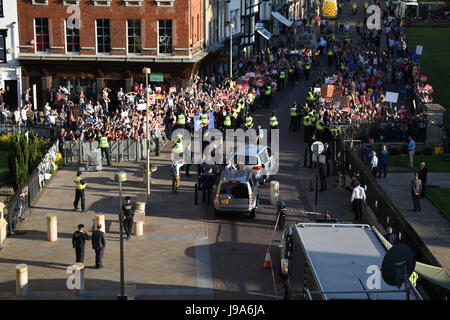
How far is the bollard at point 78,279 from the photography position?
66.8ft

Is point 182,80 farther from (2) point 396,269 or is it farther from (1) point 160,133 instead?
(2) point 396,269

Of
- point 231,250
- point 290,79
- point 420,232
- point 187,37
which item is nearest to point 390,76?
point 290,79

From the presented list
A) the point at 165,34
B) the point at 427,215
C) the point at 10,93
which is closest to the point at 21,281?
the point at 427,215

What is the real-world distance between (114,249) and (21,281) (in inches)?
176

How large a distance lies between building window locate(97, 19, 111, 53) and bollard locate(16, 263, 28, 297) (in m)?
30.1

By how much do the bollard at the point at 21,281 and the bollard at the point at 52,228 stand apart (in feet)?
14.8

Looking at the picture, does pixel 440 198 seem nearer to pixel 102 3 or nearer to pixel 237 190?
pixel 237 190

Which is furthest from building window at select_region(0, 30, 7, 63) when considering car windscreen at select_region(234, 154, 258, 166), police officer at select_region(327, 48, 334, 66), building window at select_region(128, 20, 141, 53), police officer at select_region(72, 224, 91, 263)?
police officer at select_region(72, 224, 91, 263)

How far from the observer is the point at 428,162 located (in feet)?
122

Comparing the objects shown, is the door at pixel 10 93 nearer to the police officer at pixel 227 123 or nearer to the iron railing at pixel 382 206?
the police officer at pixel 227 123

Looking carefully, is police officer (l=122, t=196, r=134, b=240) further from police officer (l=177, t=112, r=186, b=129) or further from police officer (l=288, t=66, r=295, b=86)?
police officer (l=288, t=66, r=295, b=86)

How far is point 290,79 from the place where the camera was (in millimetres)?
56438

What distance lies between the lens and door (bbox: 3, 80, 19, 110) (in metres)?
49.3

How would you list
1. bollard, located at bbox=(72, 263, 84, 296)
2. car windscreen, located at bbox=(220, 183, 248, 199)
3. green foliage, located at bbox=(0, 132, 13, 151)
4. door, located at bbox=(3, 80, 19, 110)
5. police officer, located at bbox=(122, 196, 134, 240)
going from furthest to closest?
1. door, located at bbox=(3, 80, 19, 110)
2. green foliage, located at bbox=(0, 132, 13, 151)
3. car windscreen, located at bbox=(220, 183, 248, 199)
4. police officer, located at bbox=(122, 196, 134, 240)
5. bollard, located at bbox=(72, 263, 84, 296)
